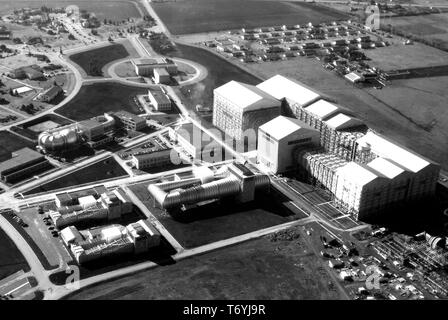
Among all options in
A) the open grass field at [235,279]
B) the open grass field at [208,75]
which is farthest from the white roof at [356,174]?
the open grass field at [208,75]

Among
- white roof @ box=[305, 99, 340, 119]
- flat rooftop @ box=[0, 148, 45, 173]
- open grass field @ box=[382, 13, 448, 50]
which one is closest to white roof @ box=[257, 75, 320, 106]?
white roof @ box=[305, 99, 340, 119]

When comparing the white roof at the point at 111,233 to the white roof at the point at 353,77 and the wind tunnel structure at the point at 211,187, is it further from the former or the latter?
the white roof at the point at 353,77

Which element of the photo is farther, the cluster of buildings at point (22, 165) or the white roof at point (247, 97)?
the white roof at point (247, 97)

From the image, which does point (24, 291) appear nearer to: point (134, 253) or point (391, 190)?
point (134, 253)

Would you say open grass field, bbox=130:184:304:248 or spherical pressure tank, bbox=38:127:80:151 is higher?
Answer: spherical pressure tank, bbox=38:127:80:151

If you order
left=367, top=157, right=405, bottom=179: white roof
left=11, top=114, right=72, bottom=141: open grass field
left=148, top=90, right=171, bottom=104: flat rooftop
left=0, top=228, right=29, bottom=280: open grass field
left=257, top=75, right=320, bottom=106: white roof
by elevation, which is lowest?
left=0, top=228, right=29, bottom=280: open grass field

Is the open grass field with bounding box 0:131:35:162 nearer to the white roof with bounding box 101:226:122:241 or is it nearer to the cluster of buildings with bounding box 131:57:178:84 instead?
the white roof with bounding box 101:226:122:241

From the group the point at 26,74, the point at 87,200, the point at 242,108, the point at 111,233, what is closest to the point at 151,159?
the point at 87,200
